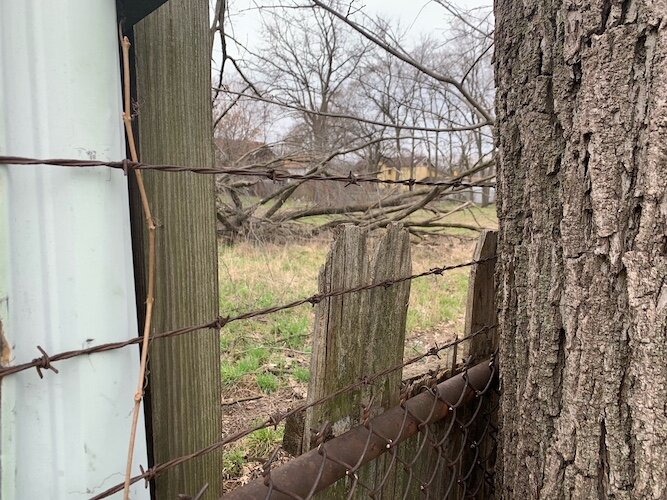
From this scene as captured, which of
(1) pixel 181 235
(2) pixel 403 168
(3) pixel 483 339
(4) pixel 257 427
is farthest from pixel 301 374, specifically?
(2) pixel 403 168

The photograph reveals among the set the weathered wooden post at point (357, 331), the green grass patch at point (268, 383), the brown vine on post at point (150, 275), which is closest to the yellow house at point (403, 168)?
the green grass patch at point (268, 383)

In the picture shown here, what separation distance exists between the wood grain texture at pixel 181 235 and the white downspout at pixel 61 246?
0.41 ft

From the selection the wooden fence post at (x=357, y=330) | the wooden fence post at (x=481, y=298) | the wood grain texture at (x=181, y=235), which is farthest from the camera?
the wooden fence post at (x=481, y=298)

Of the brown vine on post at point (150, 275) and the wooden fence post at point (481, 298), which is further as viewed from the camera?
the wooden fence post at point (481, 298)

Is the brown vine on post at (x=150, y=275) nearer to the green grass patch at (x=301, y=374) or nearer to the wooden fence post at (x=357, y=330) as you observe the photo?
the wooden fence post at (x=357, y=330)

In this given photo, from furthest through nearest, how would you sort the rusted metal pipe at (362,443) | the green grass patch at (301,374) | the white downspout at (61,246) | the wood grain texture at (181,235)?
the green grass patch at (301,374) → the rusted metal pipe at (362,443) → the wood grain texture at (181,235) → the white downspout at (61,246)

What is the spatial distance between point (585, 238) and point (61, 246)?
96 cm

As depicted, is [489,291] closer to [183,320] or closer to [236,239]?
[183,320]

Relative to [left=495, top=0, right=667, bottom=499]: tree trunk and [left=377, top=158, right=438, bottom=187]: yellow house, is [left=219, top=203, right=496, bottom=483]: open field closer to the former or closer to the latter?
[left=495, top=0, right=667, bottom=499]: tree trunk

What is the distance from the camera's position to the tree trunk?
101 cm

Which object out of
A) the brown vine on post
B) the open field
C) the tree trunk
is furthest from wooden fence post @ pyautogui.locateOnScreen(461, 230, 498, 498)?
the brown vine on post

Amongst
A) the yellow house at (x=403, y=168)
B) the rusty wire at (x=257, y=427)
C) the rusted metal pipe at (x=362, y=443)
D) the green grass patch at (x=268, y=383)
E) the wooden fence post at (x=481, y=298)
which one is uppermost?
the yellow house at (x=403, y=168)

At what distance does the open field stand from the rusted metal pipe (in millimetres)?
738

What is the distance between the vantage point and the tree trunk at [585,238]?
3.32 feet
